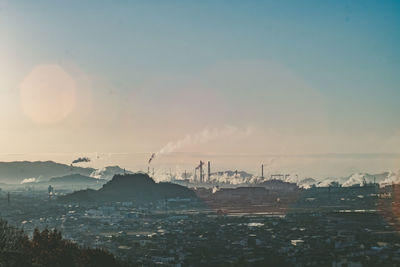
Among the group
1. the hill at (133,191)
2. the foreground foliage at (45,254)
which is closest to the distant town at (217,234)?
the hill at (133,191)

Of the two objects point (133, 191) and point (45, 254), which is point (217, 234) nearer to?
point (45, 254)

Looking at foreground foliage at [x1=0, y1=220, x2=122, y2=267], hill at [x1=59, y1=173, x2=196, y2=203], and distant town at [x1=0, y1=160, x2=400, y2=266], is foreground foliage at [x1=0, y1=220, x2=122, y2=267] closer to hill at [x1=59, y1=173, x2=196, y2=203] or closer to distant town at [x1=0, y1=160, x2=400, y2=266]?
distant town at [x1=0, y1=160, x2=400, y2=266]

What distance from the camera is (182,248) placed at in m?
56.0

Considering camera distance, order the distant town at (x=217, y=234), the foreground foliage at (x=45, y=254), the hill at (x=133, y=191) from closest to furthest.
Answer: the foreground foliage at (x=45, y=254) < the distant town at (x=217, y=234) < the hill at (x=133, y=191)

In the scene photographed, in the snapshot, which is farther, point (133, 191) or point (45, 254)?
point (133, 191)

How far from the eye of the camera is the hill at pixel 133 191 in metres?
139

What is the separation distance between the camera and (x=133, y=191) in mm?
149500

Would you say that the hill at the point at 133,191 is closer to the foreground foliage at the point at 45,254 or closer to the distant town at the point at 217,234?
the distant town at the point at 217,234

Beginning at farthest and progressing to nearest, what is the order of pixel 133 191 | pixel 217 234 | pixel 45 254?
pixel 133 191
pixel 217 234
pixel 45 254

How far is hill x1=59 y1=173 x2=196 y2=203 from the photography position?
138625mm

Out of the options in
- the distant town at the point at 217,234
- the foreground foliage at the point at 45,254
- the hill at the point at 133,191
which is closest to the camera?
the foreground foliage at the point at 45,254

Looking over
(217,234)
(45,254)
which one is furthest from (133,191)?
(45,254)

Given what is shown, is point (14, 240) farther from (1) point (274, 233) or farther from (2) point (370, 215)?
(2) point (370, 215)

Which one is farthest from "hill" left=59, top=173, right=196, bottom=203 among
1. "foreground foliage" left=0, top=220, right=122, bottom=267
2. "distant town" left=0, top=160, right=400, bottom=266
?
"foreground foliage" left=0, top=220, right=122, bottom=267
